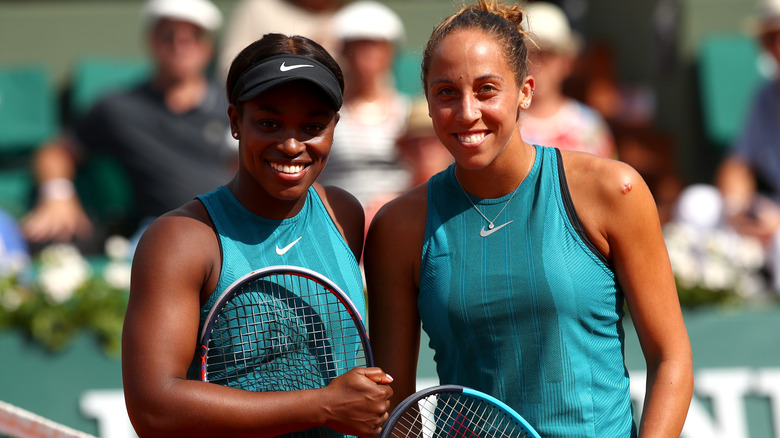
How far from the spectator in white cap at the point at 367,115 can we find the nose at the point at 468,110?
10.00 ft

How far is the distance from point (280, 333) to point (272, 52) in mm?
609

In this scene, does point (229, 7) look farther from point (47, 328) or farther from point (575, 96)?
point (47, 328)

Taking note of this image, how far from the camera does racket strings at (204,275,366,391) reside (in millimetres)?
1973

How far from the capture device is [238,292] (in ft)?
6.43

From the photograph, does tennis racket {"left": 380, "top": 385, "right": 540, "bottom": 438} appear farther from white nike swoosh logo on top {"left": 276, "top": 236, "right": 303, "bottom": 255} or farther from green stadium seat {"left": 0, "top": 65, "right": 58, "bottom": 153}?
green stadium seat {"left": 0, "top": 65, "right": 58, "bottom": 153}

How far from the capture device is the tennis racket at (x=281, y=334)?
6.45 ft

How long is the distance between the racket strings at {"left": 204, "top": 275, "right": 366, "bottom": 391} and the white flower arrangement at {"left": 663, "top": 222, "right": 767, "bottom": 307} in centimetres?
270

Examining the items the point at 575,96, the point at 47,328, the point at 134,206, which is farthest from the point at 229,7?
the point at 47,328

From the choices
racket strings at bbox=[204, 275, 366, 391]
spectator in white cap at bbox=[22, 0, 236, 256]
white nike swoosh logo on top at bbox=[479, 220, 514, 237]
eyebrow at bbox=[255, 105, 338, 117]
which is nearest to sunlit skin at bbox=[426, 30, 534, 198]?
white nike swoosh logo on top at bbox=[479, 220, 514, 237]

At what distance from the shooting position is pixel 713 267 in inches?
174

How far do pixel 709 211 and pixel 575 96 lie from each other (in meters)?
2.09

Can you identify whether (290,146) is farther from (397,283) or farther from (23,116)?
(23,116)

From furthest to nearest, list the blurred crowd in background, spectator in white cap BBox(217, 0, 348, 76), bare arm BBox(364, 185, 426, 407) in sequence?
spectator in white cap BBox(217, 0, 348, 76) < the blurred crowd in background < bare arm BBox(364, 185, 426, 407)

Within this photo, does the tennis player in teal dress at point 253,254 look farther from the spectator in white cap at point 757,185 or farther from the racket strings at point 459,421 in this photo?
the spectator in white cap at point 757,185
